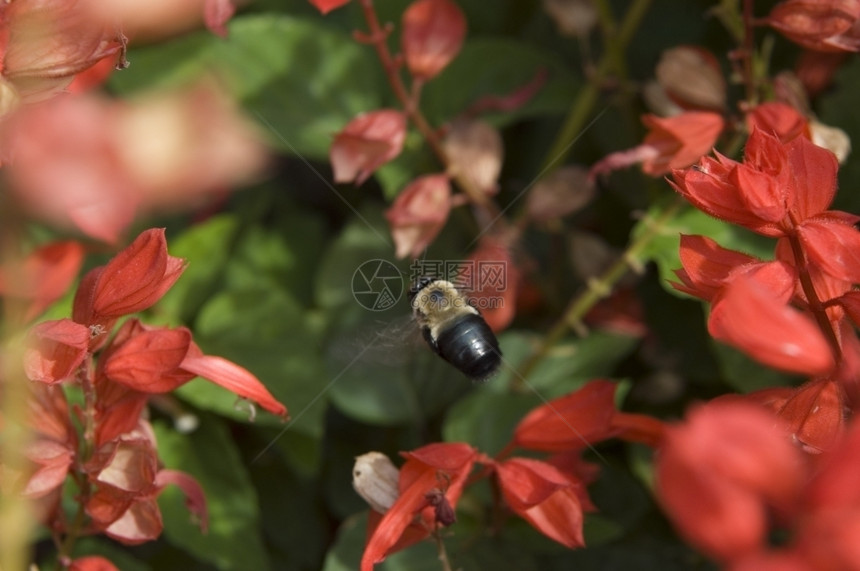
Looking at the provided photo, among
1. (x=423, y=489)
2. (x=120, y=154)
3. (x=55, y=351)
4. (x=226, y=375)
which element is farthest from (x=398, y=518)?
(x=120, y=154)

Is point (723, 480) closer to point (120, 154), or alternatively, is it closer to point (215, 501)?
point (120, 154)

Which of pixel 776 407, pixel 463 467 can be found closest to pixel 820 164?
pixel 776 407

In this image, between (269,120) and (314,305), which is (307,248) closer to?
(314,305)

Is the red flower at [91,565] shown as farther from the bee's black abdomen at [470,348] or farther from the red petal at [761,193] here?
the red petal at [761,193]

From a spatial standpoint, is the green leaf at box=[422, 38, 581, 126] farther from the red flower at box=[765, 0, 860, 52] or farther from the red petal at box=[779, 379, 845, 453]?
the red petal at box=[779, 379, 845, 453]

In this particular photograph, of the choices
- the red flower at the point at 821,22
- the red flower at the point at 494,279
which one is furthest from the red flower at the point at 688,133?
the red flower at the point at 494,279
